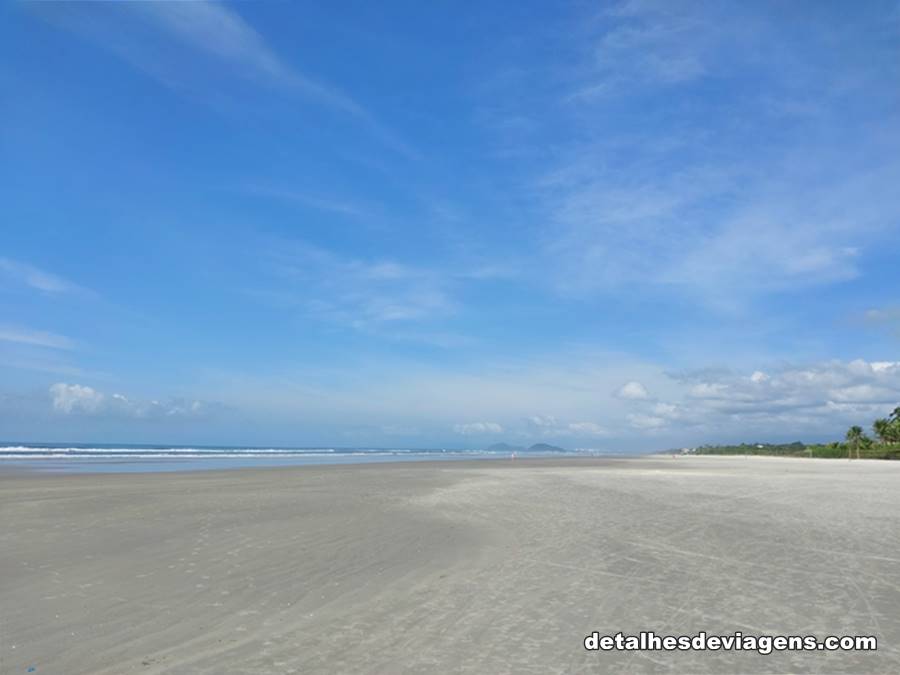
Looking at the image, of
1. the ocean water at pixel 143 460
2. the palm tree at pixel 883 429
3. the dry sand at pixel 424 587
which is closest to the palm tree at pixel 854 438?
the palm tree at pixel 883 429

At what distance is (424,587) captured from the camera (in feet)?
31.3

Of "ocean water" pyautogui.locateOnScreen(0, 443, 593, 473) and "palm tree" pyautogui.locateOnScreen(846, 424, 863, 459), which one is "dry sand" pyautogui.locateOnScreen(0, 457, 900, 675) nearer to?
"ocean water" pyautogui.locateOnScreen(0, 443, 593, 473)

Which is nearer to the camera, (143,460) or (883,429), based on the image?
(143,460)

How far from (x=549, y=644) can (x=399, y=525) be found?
949 centimetres

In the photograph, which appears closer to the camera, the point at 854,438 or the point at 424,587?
the point at 424,587

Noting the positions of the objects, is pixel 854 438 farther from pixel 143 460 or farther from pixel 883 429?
pixel 143 460

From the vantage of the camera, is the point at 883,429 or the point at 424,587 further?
the point at 883,429

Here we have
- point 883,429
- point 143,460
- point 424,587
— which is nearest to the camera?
point 424,587

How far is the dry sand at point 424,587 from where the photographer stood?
660 cm

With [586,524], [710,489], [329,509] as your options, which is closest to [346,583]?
[586,524]

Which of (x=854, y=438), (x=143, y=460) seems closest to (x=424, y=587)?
(x=143, y=460)

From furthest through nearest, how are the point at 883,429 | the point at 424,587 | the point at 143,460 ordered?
the point at 883,429, the point at 143,460, the point at 424,587

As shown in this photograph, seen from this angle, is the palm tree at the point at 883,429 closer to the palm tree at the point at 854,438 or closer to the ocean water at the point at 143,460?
the palm tree at the point at 854,438

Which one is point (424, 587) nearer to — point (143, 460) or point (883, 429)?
point (143, 460)
